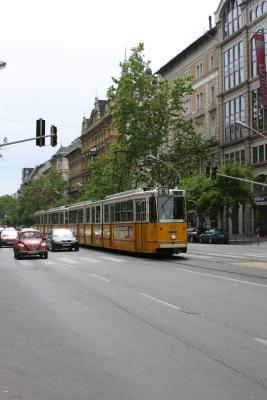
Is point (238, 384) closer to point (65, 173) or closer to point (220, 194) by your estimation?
point (220, 194)

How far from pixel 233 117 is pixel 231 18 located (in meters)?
10.7

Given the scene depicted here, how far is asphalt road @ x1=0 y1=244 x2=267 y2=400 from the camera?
574cm

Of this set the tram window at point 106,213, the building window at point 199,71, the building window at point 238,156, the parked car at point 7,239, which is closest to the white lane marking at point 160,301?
the tram window at point 106,213

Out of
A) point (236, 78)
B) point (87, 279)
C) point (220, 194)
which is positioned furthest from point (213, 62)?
point (87, 279)

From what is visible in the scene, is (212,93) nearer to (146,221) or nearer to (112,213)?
(112,213)

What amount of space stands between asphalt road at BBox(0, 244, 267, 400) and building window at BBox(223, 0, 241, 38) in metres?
50.8

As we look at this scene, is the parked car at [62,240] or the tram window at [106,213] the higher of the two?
the tram window at [106,213]

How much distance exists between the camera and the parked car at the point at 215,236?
50.1m

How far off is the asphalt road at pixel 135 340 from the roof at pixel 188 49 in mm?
56336

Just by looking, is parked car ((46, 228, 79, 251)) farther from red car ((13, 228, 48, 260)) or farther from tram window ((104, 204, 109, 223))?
red car ((13, 228, 48, 260))

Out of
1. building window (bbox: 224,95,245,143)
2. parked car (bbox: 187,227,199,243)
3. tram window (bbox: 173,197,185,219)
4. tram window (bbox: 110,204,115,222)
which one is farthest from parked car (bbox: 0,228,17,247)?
building window (bbox: 224,95,245,143)

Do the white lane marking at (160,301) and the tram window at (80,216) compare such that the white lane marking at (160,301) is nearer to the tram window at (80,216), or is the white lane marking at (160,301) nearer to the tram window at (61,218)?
the tram window at (80,216)

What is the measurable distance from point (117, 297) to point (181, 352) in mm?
5572

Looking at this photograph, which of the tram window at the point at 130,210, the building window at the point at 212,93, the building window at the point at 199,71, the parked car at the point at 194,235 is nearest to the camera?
the tram window at the point at 130,210
